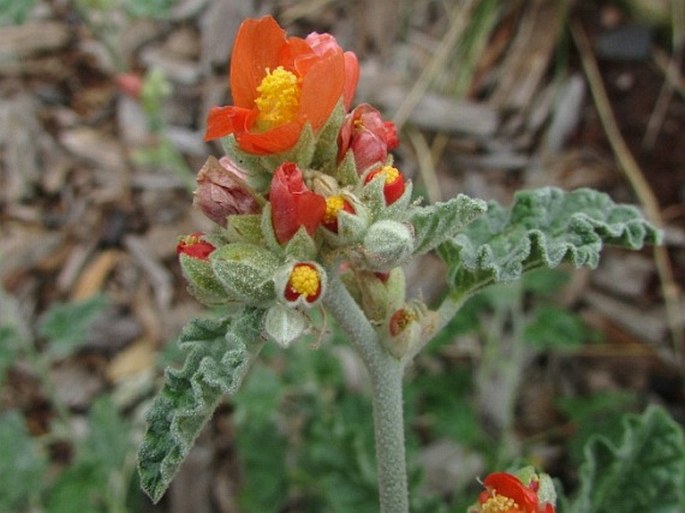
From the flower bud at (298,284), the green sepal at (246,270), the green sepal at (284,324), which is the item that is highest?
the flower bud at (298,284)

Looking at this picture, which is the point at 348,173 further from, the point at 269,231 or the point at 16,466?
the point at 16,466

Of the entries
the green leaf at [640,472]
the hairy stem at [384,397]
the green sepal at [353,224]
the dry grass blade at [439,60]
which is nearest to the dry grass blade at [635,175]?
the dry grass blade at [439,60]

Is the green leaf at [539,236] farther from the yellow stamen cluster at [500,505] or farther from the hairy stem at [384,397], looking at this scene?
the yellow stamen cluster at [500,505]

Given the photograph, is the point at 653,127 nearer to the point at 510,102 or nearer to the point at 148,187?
the point at 510,102

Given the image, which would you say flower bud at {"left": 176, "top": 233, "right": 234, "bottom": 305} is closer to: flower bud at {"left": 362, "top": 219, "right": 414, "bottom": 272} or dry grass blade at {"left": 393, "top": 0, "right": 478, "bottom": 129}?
flower bud at {"left": 362, "top": 219, "right": 414, "bottom": 272}

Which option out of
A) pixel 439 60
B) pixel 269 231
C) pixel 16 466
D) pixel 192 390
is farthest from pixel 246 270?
pixel 439 60

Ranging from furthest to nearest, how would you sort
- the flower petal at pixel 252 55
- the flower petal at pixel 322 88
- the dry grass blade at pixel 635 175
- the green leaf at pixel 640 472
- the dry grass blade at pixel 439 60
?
1. the dry grass blade at pixel 439 60
2. the dry grass blade at pixel 635 175
3. the green leaf at pixel 640 472
4. the flower petal at pixel 252 55
5. the flower petal at pixel 322 88
